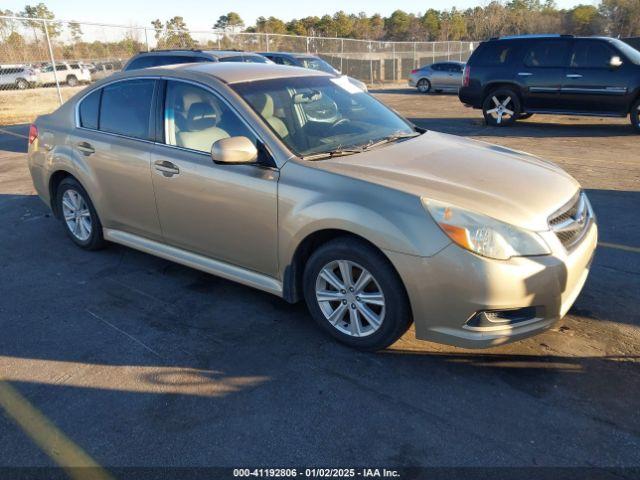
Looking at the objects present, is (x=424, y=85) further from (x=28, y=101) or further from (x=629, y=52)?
(x=28, y=101)

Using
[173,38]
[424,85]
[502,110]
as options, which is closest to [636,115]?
[502,110]

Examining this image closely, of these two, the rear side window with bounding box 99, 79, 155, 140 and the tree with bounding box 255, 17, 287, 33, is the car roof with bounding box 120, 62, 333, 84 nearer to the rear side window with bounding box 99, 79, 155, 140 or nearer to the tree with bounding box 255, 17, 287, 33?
the rear side window with bounding box 99, 79, 155, 140

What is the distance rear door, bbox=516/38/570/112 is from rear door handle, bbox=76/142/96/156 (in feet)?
33.8

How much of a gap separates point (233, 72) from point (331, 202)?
5.22ft

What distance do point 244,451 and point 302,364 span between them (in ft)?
2.63

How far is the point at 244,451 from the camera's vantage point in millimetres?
2609

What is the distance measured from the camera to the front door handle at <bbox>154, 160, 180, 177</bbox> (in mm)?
4016

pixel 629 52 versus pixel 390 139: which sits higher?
pixel 629 52

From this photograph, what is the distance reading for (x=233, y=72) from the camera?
4164 millimetres

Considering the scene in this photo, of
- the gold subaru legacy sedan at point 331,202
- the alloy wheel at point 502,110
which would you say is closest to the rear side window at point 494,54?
Answer: the alloy wheel at point 502,110

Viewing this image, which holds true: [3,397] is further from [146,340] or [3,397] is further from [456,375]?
[456,375]

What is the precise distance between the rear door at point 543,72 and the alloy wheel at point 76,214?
10.3 metres

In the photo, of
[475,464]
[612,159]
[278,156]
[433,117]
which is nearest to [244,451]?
[475,464]

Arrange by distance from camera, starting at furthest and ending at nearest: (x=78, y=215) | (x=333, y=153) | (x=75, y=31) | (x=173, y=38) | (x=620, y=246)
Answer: (x=173, y=38) → (x=75, y=31) → (x=78, y=215) → (x=620, y=246) → (x=333, y=153)
